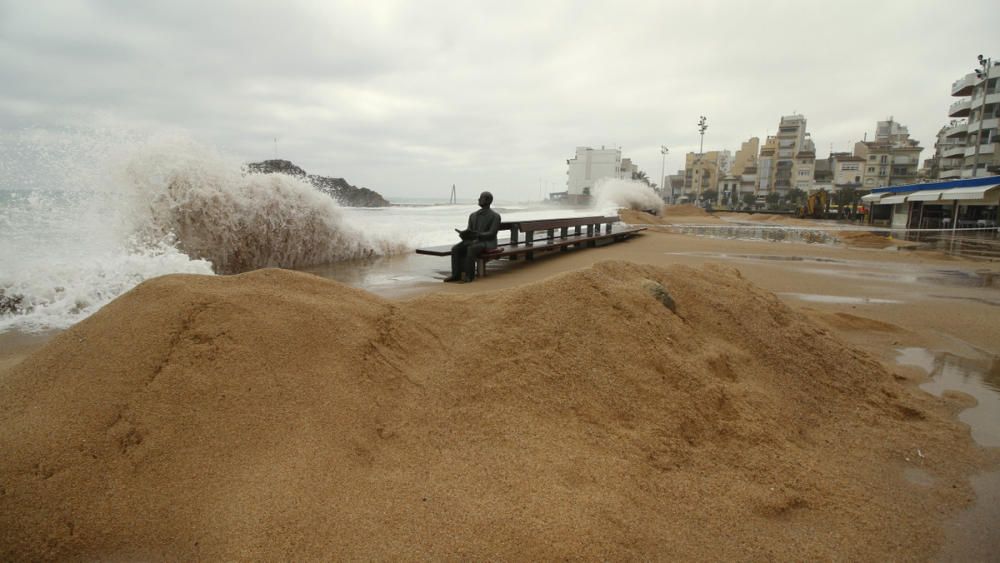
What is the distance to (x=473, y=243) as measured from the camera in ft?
23.8

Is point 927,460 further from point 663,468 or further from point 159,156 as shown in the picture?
point 159,156

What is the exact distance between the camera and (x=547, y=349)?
3.02m

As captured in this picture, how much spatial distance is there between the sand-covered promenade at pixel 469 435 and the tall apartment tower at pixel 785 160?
8014 cm

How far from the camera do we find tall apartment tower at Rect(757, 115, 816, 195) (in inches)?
2820

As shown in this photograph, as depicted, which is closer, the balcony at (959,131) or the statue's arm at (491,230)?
the statue's arm at (491,230)

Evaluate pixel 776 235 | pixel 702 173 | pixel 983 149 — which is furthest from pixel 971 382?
pixel 702 173

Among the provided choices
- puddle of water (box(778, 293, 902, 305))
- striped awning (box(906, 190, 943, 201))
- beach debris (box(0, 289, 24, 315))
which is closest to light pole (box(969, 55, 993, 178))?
striped awning (box(906, 190, 943, 201))

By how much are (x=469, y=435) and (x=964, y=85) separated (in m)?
55.1

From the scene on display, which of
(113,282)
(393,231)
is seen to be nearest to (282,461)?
(113,282)

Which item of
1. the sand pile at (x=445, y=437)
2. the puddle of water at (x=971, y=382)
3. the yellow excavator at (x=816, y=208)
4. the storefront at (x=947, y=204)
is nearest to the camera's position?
the sand pile at (x=445, y=437)

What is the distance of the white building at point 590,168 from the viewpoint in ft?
275

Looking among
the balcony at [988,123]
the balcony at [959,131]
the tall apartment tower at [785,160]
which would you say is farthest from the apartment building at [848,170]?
the balcony at [988,123]

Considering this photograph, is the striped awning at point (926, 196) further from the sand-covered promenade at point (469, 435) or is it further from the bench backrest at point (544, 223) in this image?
the sand-covered promenade at point (469, 435)

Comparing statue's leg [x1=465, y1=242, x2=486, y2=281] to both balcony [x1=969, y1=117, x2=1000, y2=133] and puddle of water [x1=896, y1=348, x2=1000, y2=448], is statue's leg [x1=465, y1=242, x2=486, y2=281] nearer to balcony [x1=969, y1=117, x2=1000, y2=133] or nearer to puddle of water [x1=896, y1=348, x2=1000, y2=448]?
puddle of water [x1=896, y1=348, x2=1000, y2=448]
